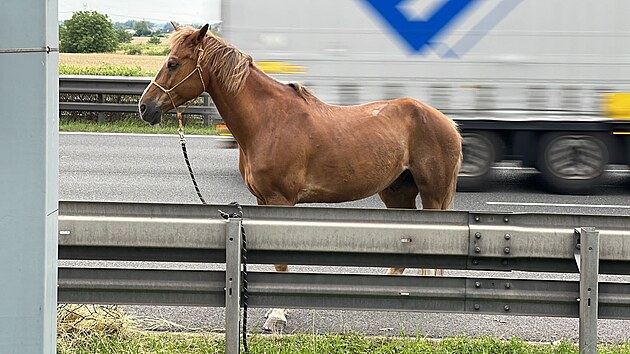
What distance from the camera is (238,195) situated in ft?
42.6

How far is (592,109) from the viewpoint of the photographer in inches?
511

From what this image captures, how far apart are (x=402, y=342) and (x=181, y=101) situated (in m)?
2.78

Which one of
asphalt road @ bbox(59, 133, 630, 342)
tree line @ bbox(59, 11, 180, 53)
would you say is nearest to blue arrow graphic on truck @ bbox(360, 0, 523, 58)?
asphalt road @ bbox(59, 133, 630, 342)

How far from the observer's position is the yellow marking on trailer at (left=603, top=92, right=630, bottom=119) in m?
12.9

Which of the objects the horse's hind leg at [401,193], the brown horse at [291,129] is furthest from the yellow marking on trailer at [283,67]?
the brown horse at [291,129]

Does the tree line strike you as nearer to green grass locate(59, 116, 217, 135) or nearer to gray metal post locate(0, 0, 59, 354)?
green grass locate(59, 116, 217, 135)

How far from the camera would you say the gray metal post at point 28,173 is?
3564 mm

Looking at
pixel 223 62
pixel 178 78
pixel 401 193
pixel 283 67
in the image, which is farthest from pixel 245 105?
pixel 283 67

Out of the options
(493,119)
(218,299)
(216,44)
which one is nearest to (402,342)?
(218,299)

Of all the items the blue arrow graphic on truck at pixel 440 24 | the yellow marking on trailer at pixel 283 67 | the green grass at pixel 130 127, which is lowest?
the green grass at pixel 130 127

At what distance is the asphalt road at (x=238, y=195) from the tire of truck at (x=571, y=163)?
0.60 ft

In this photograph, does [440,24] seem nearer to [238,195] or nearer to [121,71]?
[238,195]

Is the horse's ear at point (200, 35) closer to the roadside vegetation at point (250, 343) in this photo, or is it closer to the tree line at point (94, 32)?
the roadside vegetation at point (250, 343)

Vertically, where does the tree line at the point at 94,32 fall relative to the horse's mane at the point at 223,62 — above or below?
above
